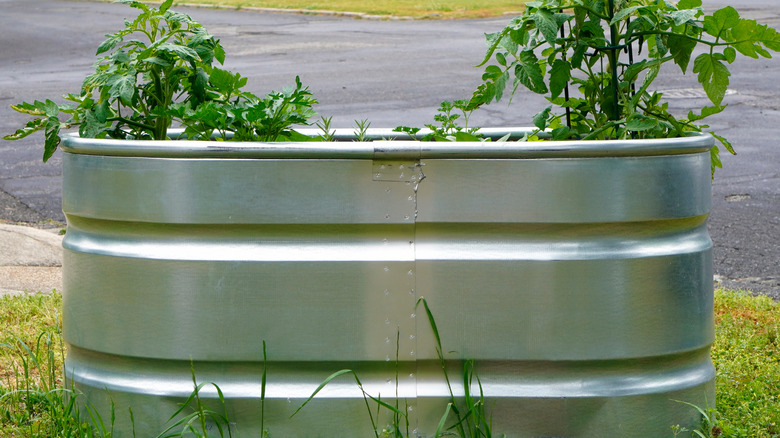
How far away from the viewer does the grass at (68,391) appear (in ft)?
8.30

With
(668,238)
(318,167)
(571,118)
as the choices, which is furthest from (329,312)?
(571,118)

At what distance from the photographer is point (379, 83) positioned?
10.8m

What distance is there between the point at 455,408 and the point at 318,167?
64 centimetres

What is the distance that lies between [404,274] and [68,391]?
939 mm

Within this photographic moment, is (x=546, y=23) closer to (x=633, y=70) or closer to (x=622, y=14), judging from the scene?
(x=622, y=14)

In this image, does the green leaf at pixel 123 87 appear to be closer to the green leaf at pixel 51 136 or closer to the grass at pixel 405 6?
the green leaf at pixel 51 136

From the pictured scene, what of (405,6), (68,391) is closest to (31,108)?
(68,391)

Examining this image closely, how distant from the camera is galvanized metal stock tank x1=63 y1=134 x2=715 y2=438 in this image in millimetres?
2066

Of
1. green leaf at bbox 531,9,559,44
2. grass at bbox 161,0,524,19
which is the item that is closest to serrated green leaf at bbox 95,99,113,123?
green leaf at bbox 531,9,559,44

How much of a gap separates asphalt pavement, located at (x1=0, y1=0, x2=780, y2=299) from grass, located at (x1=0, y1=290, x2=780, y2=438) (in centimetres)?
63

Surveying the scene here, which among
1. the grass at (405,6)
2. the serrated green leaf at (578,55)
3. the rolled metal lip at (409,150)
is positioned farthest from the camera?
the grass at (405,6)

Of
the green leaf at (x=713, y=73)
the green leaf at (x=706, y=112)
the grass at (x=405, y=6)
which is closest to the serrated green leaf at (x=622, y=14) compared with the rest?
the green leaf at (x=713, y=73)

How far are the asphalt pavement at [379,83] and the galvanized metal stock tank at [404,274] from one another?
→ 2.61 m

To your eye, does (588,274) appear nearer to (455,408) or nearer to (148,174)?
(455,408)
